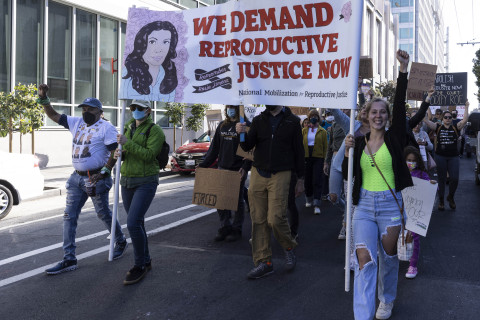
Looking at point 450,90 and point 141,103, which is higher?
point 450,90

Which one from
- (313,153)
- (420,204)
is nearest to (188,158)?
(313,153)

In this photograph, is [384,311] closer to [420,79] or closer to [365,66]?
[365,66]

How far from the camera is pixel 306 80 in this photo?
4.67 m

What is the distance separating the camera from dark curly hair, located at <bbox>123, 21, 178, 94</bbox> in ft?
17.6

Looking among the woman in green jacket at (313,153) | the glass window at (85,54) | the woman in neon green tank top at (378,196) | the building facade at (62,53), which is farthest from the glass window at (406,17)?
the woman in neon green tank top at (378,196)

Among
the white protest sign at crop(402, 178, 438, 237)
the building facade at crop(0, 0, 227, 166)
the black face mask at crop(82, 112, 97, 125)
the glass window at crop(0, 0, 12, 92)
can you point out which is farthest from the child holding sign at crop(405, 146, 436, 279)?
the glass window at crop(0, 0, 12, 92)

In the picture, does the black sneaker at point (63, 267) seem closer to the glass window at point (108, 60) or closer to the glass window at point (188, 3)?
the glass window at point (108, 60)

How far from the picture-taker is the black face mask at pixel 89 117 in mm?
5355

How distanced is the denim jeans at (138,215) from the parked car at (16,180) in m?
4.40

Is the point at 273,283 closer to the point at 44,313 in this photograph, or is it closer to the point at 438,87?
the point at 44,313

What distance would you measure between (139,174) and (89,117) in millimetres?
941

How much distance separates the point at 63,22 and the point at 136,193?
49.7ft

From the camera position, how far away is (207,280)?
4.96 metres

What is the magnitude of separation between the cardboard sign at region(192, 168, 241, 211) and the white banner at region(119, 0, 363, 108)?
104cm
